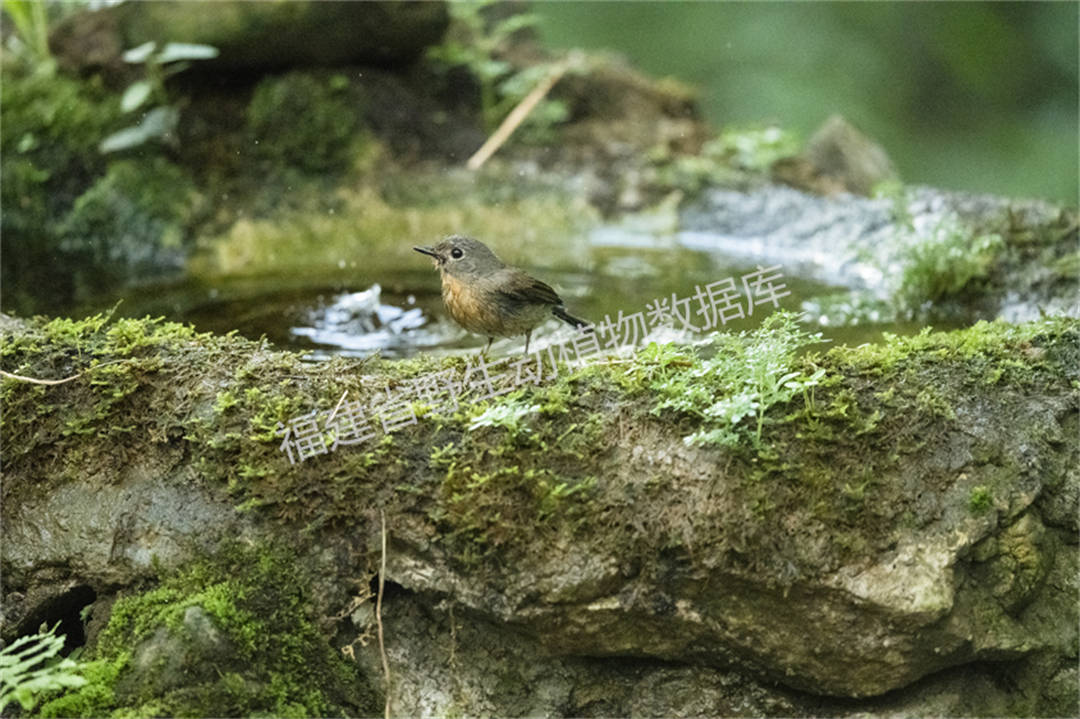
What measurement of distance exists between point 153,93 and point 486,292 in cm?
549

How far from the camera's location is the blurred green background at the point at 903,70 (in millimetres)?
12742

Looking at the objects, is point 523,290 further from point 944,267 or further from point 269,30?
point 269,30

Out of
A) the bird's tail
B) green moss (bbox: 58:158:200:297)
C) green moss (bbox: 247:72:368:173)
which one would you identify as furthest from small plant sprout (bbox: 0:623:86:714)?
green moss (bbox: 247:72:368:173)

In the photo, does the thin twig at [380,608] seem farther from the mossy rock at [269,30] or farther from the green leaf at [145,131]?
the mossy rock at [269,30]

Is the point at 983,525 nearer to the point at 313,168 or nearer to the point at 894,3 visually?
the point at 313,168

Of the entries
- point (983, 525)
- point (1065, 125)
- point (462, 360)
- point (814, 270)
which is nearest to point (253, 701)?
point (462, 360)

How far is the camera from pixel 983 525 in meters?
3.61

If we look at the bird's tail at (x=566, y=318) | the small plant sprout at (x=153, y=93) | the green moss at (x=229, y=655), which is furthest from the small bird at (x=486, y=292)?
the small plant sprout at (x=153, y=93)

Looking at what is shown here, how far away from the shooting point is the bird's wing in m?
4.50

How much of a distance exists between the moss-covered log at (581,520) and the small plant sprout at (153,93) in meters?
4.74

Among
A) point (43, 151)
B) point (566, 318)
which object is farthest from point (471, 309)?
point (43, 151)

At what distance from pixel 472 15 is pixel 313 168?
2115 mm

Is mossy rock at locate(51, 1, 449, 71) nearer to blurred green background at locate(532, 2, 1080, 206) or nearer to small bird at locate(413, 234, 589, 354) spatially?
small bird at locate(413, 234, 589, 354)

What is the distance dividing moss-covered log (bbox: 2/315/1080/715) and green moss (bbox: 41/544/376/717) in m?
0.01
